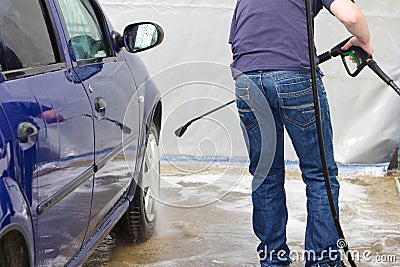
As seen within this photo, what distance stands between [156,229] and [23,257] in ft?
9.14

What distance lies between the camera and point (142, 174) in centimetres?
447

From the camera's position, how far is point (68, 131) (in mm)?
2758

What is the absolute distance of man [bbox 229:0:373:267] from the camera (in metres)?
3.46

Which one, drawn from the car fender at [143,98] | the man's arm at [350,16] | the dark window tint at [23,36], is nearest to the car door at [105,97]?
the car fender at [143,98]

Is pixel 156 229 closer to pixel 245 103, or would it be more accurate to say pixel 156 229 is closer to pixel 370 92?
pixel 245 103

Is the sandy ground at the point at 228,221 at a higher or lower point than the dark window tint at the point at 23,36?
lower

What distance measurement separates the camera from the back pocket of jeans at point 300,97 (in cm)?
346

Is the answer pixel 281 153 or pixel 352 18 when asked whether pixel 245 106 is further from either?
pixel 352 18

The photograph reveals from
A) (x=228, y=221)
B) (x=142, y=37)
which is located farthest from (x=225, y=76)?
(x=142, y=37)

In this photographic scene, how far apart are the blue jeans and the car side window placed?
2.75 feet

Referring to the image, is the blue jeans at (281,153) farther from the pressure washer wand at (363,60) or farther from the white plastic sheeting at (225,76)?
the white plastic sheeting at (225,76)

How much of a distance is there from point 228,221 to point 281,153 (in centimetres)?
165

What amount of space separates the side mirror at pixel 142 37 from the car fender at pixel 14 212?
2.00 meters

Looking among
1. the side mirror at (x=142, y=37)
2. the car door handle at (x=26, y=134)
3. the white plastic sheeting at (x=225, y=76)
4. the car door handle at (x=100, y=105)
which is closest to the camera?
the car door handle at (x=26, y=134)
